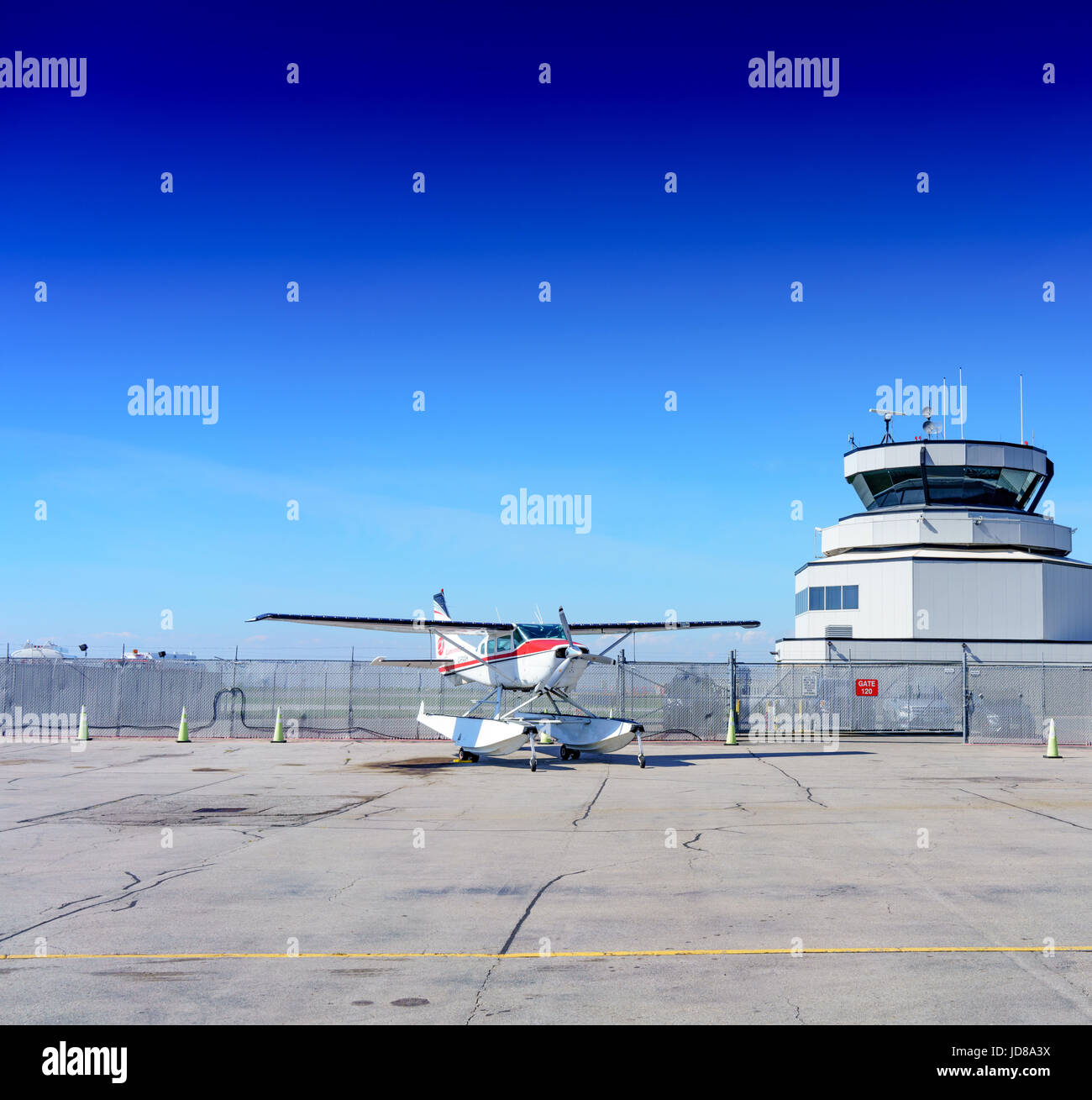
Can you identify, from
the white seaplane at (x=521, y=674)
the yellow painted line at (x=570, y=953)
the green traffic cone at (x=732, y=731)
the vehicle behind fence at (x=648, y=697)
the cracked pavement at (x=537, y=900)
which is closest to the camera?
the cracked pavement at (x=537, y=900)

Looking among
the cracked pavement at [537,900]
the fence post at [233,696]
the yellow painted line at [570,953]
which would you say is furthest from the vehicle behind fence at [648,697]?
the yellow painted line at [570,953]

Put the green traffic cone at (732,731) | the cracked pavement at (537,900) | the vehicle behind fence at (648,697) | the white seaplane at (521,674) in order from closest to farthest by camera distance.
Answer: the cracked pavement at (537,900) < the white seaplane at (521,674) < the green traffic cone at (732,731) < the vehicle behind fence at (648,697)

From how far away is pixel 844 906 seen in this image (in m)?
8.45

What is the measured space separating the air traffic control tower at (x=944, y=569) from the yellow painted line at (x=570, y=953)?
30.8 meters

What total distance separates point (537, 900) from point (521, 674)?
1500cm

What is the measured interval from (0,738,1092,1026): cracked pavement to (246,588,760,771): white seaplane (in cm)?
411

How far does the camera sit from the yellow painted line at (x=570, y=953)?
6.84 metres

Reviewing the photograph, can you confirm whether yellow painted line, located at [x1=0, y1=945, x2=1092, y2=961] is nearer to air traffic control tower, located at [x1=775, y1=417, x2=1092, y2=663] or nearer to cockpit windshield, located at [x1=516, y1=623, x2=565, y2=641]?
cockpit windshield, located at [x1=516, y1=623, x2=565, y2=641]

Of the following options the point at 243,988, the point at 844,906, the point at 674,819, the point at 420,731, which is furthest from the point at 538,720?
the point at 243,988

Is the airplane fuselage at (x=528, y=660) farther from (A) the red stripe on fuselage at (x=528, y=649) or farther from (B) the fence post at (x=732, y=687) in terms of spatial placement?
(B) the fence post at (x=732, y=687)

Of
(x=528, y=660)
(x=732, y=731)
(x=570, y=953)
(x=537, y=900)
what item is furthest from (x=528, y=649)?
(x=570, y=953)

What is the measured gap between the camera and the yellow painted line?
6836 mm
